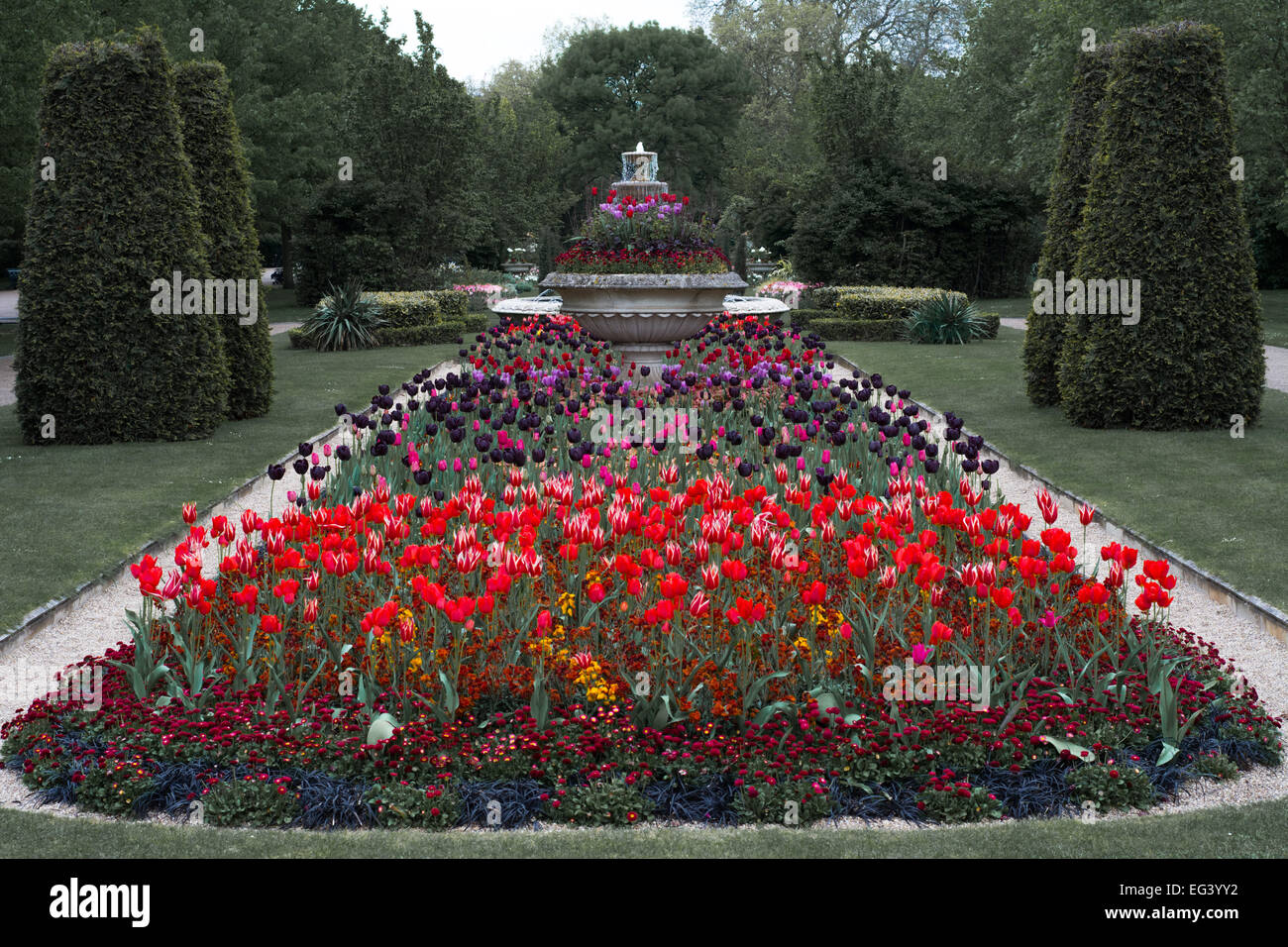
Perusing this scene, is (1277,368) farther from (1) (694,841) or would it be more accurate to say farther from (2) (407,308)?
(1) (694,841)

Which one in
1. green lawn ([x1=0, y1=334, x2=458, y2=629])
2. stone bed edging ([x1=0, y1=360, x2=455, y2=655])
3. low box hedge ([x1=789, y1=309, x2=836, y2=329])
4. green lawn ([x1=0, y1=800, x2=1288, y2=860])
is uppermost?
low box hedge ([x1=789, y1=309, x2=836, y2=329])

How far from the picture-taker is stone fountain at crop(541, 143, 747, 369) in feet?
41.8

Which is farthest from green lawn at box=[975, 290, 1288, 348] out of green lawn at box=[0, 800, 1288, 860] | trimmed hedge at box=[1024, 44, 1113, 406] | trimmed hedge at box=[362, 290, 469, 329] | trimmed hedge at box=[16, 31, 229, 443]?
green lawn at box=[0, 800, 1288, 860]

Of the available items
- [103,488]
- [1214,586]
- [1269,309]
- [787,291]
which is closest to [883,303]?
[787,291]

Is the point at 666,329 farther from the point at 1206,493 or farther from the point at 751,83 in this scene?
the point at 751,83

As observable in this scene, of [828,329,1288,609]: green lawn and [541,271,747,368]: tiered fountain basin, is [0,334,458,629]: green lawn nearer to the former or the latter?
[541,271,747,368]: tiered fountain basin

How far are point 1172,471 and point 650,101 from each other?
5467 cm

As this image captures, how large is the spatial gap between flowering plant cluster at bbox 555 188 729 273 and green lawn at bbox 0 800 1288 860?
33.6 feet

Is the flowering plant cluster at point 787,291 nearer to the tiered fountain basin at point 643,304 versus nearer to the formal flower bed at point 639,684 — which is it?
the tiered fountain basin at point 643,304

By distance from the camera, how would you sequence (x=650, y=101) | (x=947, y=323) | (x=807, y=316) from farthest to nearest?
1. (x=650, y=101)
2. (x=807, y=316)
3. (x=947, y=323)

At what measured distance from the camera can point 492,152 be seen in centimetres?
4238

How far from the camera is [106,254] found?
11344 mm
